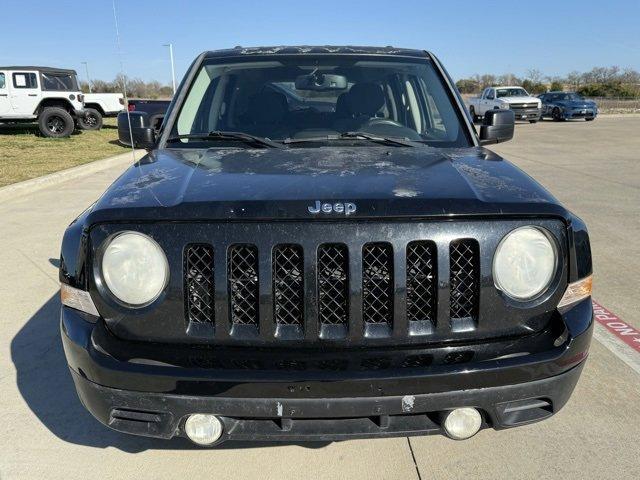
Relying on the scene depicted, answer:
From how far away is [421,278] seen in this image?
6.29ft

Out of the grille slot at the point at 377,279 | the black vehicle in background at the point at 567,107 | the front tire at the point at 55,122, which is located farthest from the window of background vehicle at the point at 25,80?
the black vehicle in background at the point at 567,107

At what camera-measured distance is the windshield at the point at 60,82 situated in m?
17.8

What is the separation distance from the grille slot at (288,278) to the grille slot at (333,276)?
0.06 metres

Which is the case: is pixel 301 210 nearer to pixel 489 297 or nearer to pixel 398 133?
pixel 489 297

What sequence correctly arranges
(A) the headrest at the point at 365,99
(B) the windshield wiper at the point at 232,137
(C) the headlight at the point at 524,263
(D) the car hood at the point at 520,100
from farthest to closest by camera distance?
(D) the car hood at the point at 520,100
(A) the headrest at the point at 365,99
(B) the windshield wiper at the point at 232,137
(C) the headlight at the point at 524,263

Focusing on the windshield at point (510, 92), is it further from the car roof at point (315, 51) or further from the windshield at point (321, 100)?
the windshield at point (321, 100)

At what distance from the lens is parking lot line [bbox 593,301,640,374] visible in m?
3.38

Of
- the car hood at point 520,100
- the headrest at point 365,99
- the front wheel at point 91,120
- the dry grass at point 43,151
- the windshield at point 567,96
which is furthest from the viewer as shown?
the windshield at point 567,96

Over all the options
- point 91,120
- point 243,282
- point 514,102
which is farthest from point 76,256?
point 514,102

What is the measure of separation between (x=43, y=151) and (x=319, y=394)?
47.9 feet

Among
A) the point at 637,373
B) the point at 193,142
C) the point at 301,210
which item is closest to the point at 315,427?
the point at 301,210

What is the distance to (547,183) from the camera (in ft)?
32.1

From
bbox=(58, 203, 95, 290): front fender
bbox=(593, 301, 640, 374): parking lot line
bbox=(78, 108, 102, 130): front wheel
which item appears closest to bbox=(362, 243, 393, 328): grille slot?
bbox=(58, 203, 95, 290): front fender

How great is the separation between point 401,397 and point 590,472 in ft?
3.57
